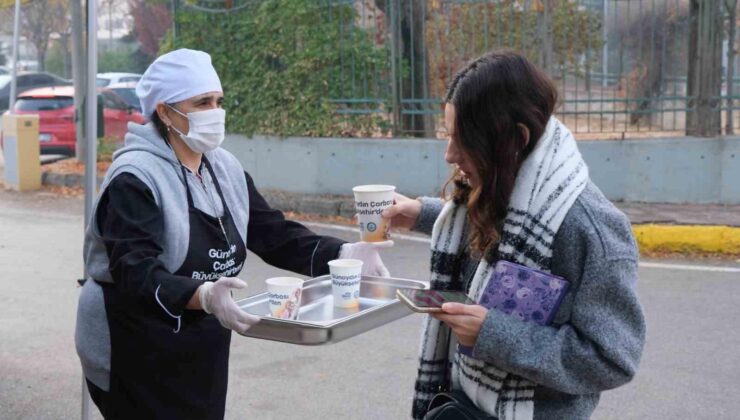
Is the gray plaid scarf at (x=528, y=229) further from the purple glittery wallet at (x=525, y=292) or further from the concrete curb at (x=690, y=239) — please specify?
the concrete curb at (x=690, y=239)

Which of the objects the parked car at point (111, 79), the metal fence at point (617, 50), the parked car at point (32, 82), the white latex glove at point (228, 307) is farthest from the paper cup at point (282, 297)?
the parked car at point (32, 82)

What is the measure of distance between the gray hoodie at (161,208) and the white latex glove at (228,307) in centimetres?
34

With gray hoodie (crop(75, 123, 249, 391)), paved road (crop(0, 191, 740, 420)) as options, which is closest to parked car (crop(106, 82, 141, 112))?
paved road (crop(0, 191, 740, 420))

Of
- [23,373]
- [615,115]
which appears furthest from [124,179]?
[615,115]

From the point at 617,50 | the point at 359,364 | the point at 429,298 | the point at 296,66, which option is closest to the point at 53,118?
the point at 296,66

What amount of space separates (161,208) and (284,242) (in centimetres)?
67

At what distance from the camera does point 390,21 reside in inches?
465

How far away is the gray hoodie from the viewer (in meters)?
2.97

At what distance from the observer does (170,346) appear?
3.04 meters

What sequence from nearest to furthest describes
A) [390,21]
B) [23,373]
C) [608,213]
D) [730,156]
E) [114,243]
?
[608,213], [114,243], [23,373], [730,156], [390,21]

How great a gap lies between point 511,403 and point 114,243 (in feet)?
4.19

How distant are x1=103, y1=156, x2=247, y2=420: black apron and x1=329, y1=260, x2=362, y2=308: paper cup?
368 mm

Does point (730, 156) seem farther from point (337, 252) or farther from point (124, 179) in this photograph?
point (124, 179)

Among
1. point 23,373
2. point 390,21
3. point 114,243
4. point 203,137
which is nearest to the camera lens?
point 114,243
